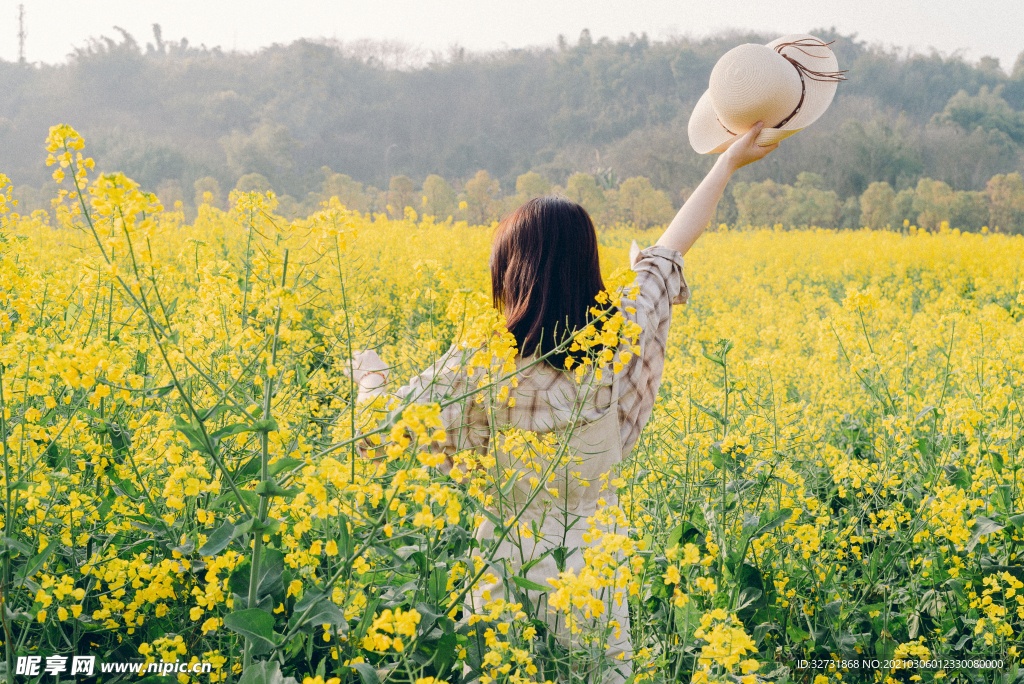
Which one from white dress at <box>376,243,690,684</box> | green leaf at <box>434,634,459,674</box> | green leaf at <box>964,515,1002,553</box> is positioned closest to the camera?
green leaf at <box>434,634,459,674</box>

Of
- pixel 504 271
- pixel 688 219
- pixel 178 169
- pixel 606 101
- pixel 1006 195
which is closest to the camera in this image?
pixel 504 271

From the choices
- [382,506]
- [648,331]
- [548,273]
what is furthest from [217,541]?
[648,331]

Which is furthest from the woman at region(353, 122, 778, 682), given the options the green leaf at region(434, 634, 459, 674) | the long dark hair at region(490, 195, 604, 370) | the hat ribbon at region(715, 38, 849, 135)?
the hat ribbon at region(715, 38, 849, 135)

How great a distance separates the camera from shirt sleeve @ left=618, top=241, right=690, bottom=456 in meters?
1.55

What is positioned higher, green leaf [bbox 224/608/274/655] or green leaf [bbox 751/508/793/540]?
green leaf [bbox 224/608/274/655]

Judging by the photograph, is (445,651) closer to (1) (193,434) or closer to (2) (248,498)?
(2) (248,498)

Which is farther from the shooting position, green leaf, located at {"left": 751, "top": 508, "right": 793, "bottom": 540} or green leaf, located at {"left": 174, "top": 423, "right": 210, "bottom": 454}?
green leaf, located at {"left": 751, "top": 508, "right": 793, "bottom": 540}

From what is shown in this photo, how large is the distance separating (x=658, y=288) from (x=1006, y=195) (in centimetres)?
1936

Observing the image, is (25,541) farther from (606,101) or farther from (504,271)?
(606,101)

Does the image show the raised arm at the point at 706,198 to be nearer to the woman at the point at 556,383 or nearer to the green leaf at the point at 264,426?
the woman at the point at 556,383

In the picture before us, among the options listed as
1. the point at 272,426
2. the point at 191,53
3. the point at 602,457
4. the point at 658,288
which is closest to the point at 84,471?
the point at 272,426

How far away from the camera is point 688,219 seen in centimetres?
182

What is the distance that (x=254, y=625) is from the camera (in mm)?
875

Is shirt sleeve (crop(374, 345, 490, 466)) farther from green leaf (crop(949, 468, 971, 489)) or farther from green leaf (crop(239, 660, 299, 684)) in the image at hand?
green leaf (crop(949, 468, 971, 489))
